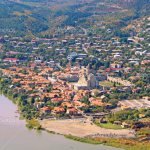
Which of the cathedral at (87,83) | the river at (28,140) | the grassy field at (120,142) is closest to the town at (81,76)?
the cathedral at (87,83)

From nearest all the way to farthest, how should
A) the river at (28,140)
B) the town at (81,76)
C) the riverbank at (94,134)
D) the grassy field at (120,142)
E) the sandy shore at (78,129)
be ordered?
1. the grassy field at (120,142)
2. the river at (28,140)
3. the riverbank at (94,134)
4. the sandy shore at (78,129)
5. the town at (81,76)

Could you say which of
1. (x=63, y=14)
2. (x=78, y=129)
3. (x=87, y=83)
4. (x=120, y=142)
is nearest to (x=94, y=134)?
(x=78, y=129)

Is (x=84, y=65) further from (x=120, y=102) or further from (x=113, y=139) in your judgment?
(x=113, y=139)

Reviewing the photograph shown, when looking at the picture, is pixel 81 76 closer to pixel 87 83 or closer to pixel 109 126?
pixel 87 83

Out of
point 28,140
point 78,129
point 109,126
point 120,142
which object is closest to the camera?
point 120,142

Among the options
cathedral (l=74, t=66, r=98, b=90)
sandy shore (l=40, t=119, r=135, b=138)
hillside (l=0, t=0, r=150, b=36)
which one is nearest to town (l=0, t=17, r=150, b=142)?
cathedral (l=74, t=66, r=98, b=90)

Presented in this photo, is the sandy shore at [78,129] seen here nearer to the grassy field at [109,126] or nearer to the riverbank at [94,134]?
the riverbank at [94,134]
